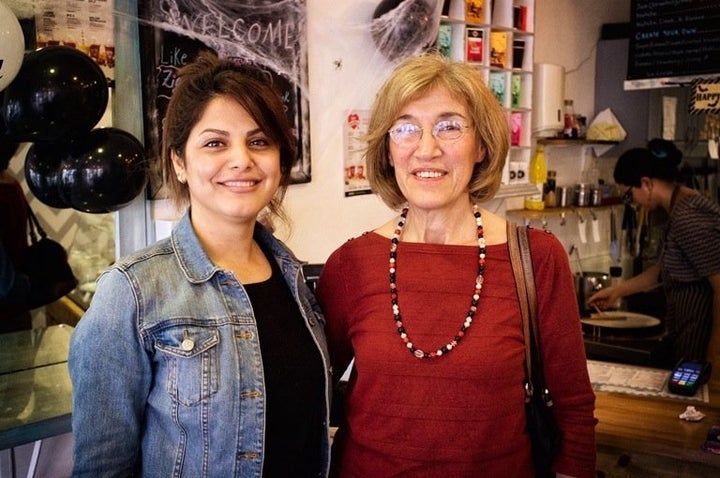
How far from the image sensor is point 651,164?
3.67 metres

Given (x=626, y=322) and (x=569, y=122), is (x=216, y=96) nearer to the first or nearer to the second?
(x=626, y=322)

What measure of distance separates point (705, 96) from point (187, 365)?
14.0 ft

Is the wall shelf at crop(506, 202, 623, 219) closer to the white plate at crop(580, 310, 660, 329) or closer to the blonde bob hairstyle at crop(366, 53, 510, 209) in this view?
the white plate at crop(580, 310, 660, 329)

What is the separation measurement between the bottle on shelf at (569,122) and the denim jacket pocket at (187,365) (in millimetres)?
4160

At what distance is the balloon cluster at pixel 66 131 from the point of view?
2035 millimetres

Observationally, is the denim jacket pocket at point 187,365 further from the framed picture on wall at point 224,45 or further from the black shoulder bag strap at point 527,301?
the framed picture on wall at point 224,45

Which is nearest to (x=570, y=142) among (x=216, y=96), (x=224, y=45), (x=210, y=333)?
(x=224, y=45)

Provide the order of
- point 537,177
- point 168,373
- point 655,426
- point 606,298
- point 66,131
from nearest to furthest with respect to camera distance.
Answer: point 168,373 → point 66,131 → point 655,426 → point 606,298 → point 537,177

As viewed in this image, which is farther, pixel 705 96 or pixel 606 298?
pixel 705 96

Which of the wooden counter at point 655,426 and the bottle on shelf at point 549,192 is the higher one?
the bottle on shelf at point 549,192

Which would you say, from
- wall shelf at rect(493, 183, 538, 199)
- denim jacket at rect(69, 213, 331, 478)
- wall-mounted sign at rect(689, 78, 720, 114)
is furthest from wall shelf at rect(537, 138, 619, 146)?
denim jacket at rect(69, 213, 331, 478)

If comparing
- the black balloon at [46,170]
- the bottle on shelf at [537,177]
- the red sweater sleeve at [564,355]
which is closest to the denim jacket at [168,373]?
the red sweater sleeve at [564,355]

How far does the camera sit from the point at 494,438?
1.53 m

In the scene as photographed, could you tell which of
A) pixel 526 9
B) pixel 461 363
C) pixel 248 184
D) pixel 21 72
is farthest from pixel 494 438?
pixel 526 9
